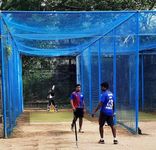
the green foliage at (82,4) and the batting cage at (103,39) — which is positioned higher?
the green foliage at (82,4)

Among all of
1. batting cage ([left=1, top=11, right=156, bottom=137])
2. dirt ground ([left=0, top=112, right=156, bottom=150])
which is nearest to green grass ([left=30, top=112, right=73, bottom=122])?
batting cage ([left=1, top=11, right=156, bottom=137])

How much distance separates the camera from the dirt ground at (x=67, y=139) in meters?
14.8

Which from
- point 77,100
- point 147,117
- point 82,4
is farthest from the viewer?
point 82,4

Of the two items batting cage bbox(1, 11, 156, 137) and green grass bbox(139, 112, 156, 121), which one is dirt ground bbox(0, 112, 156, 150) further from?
green grass bbox(139, 112, 156, 121)

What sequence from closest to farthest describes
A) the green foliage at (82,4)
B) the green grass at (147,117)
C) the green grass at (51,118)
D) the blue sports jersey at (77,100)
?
the blue sports jersey at (77,100) → the green grass at (147,117) → the green grass at (51,118) → the green foliage at (82,4)

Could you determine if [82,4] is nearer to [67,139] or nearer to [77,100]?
[77,100]

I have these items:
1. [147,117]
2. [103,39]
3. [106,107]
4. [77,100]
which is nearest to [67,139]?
[106,107]

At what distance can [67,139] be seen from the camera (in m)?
16.6

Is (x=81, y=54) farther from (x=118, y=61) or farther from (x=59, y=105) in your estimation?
(x=118, y=61)

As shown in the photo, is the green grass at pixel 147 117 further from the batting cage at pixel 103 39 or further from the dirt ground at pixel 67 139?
the dirt ground at pixel 67 139

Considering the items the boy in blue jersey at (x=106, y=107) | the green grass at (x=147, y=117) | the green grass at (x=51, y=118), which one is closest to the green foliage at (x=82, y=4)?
the green grass at (x=51, y=118)

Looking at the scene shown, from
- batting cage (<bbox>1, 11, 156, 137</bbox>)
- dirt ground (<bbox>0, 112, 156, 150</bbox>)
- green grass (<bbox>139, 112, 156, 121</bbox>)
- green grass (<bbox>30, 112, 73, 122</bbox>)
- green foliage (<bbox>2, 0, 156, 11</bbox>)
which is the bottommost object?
green grass (<bbox>30, 112, 73, 122</bbox>)

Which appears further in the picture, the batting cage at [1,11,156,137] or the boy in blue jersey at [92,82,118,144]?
the batting cage at [1,11,156,137]

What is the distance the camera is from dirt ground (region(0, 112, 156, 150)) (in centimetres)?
1482
